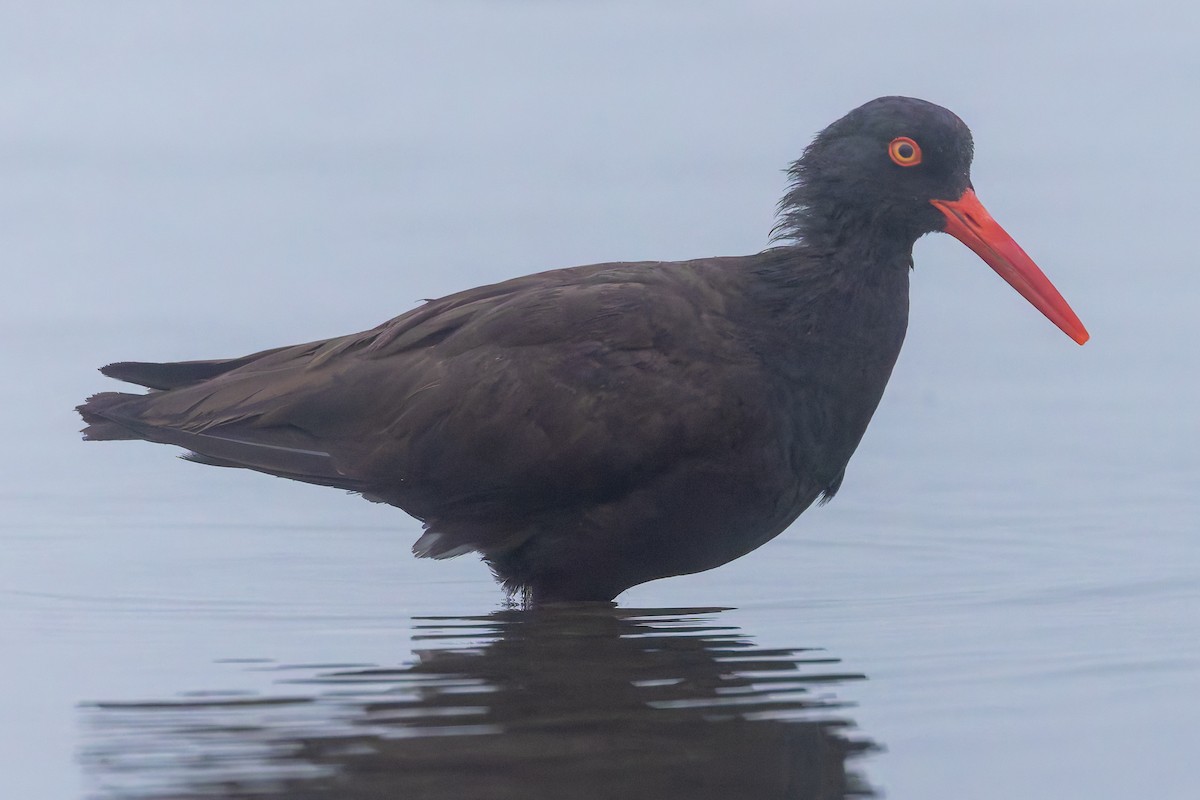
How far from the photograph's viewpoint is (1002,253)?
622 centimetres

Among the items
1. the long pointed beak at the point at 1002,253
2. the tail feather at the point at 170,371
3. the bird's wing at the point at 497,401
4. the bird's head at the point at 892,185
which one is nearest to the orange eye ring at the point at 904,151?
the bird's head at the point at 892,185

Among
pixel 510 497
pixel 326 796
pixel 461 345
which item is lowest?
pixel 326 796

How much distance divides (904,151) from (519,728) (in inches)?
99.3

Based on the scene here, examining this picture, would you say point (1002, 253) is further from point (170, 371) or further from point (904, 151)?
point (170, 371)

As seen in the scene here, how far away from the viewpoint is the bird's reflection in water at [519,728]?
14.2ft

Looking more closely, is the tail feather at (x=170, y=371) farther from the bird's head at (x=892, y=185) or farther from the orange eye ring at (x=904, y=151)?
the orange eye ring at (x=904, y=151)

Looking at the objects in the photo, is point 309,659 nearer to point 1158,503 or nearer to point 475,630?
point 475,630

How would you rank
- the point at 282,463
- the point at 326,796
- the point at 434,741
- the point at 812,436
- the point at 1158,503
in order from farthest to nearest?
the point at 1158,503 → the point at 282,463 → the point at 812,436 → the point at 434,741 → the point at 326,796

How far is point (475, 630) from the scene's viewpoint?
603 centimetres

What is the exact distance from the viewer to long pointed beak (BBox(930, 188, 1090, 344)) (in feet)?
20.2

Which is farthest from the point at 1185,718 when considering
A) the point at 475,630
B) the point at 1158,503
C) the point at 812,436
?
the point at 1158,503

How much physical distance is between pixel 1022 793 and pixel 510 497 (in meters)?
2.21

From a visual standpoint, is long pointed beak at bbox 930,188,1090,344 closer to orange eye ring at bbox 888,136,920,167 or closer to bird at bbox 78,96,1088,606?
bird at bbox 78,96,1088,606

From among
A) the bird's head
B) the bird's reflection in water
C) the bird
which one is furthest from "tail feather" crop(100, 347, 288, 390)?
the bird's head
